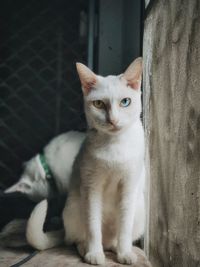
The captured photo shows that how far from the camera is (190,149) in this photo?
4.38 ft

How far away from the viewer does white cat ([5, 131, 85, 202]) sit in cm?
258

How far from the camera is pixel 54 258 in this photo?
1596 mm

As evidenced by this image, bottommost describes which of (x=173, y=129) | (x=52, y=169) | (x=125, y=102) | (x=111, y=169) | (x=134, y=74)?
(x=52, y=169)

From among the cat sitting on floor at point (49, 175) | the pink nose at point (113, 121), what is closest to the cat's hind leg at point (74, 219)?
the pink nose at point (113, 121)

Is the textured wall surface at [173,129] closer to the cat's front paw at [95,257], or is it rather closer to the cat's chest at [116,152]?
the cat's chest at [116,152]

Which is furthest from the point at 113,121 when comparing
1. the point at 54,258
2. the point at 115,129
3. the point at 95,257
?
the point at 54,258

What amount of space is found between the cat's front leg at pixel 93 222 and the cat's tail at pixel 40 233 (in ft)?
0.69

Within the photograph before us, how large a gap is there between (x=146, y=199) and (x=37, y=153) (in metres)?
1.20

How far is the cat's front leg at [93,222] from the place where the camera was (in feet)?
4.91

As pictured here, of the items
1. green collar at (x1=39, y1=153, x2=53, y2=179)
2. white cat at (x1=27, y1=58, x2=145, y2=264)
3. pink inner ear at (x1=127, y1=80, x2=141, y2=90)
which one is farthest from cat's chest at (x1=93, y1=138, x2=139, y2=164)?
green collar at (x1=39, y1=153, x2=53, y2=179)

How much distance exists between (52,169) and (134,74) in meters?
1.32

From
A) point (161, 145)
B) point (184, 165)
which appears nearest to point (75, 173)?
point (161, 145)

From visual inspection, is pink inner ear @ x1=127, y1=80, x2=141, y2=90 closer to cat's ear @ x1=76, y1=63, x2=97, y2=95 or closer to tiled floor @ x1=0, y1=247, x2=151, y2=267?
cat's ear @ x1=76, y1=63, x2=97, y2=95

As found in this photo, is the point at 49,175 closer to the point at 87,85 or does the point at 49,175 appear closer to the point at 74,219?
the point at 74,219
